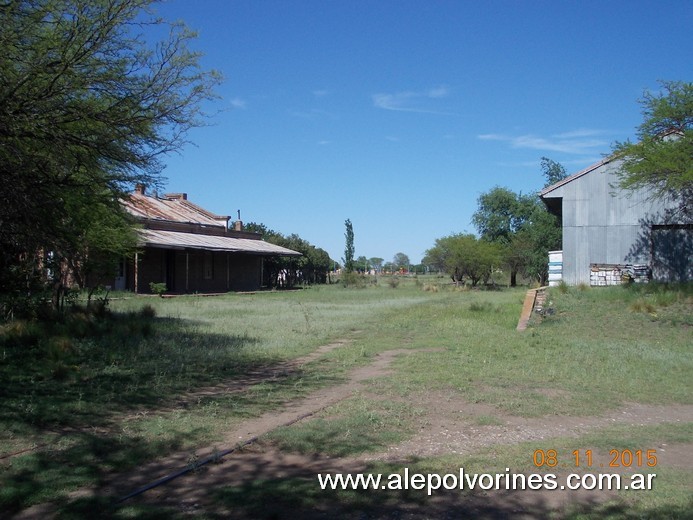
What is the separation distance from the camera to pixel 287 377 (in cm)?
1084

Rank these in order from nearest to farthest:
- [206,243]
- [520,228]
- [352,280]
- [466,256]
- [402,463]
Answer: [402,463], [206,243], [466,256], [352,280], [520,228]

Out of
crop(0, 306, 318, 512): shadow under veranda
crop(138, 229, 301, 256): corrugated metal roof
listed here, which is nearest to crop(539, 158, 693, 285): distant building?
crop(0, 306, 318, 512): shadow under veranda

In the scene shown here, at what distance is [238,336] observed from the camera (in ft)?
52.7

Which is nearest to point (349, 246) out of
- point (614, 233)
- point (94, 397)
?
point (614, 233)

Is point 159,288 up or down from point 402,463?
up

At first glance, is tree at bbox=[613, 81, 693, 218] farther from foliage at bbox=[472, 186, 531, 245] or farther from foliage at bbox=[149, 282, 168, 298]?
foliage at bbox=[472, 186, 531, 245]

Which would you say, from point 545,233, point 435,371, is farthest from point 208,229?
point 435,371

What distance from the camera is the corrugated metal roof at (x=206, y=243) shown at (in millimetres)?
35469

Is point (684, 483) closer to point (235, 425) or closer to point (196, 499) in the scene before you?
point (196, 499)

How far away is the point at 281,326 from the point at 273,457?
13175 mm

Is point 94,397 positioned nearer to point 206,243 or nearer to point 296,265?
point 206,243

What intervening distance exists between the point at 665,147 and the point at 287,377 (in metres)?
14.8
